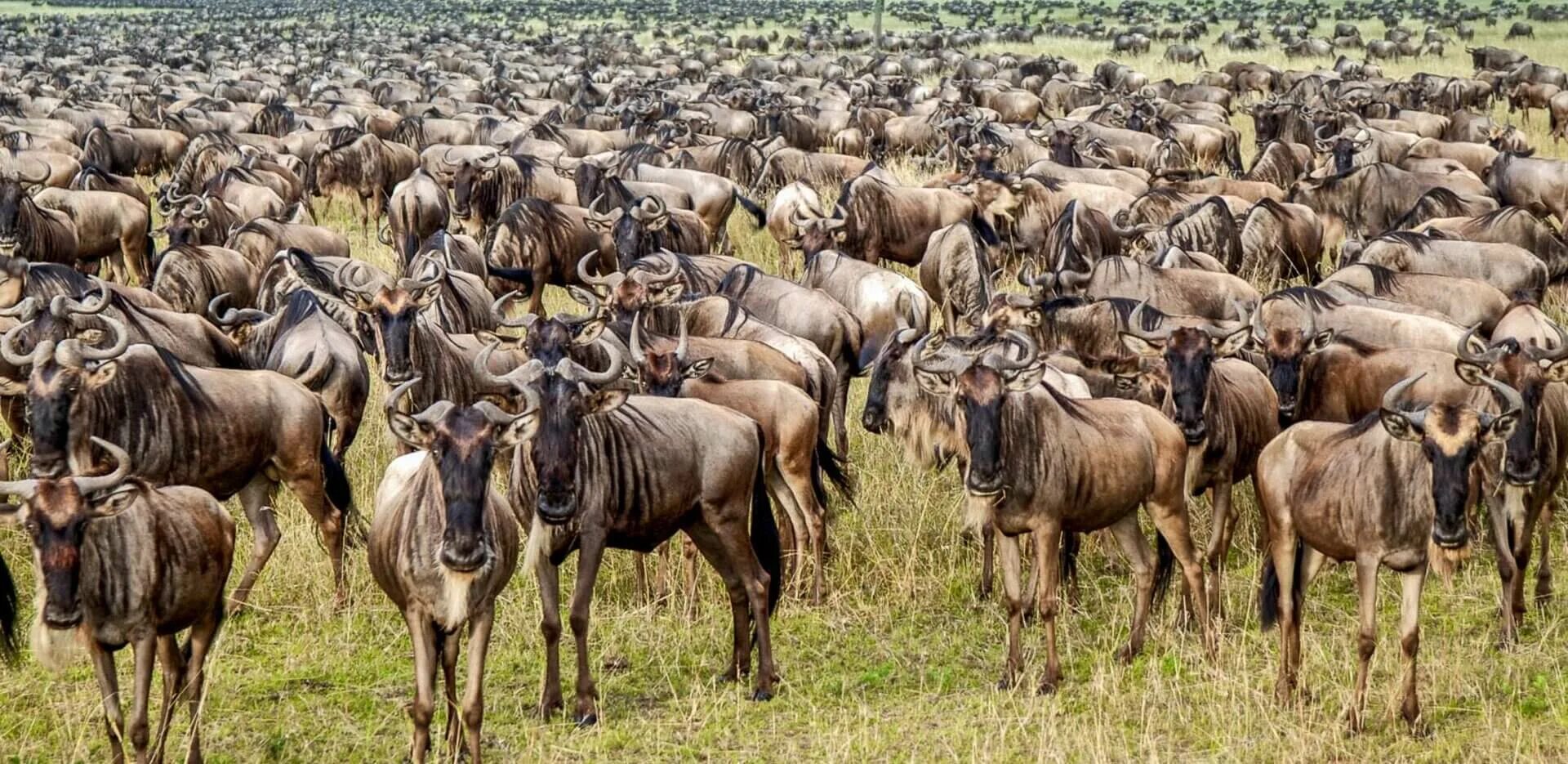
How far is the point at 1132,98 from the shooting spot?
25.6 meters

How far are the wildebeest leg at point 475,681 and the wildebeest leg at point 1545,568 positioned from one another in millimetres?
4792

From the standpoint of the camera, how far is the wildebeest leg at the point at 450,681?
5703 millimetres

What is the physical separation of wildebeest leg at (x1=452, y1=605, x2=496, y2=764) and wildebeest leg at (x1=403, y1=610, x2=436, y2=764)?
0.42 feet

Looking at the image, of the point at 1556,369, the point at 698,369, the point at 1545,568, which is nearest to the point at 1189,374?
the point at 1556,369

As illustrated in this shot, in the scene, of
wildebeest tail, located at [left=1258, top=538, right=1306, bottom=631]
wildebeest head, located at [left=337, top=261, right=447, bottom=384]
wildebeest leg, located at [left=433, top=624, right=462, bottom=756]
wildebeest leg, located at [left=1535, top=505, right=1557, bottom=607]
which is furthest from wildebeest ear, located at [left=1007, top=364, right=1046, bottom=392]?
wildebeest head, located at [left=337, top=261, right=447, bottom=384]

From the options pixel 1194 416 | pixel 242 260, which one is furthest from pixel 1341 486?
pixel 242 260

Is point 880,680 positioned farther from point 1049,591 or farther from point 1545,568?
point 1545,568

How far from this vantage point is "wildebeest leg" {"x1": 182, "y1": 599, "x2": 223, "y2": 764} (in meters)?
5.66

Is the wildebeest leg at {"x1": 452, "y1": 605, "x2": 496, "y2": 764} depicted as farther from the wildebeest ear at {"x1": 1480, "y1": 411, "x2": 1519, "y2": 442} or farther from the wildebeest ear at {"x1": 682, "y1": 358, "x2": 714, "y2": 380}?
the wildebeest ear at {"x1": 1480, "y1": 411, "x2": 1519, "y2": 442}

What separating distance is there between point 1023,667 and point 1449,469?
75.4 inches

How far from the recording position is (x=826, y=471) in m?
8.02

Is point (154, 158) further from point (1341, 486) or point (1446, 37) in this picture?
point (1446, 37)

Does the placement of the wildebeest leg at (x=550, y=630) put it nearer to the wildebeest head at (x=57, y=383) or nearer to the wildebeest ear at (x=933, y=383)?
the wildebeest ear at (x=933, y=383)

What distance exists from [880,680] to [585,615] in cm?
136
